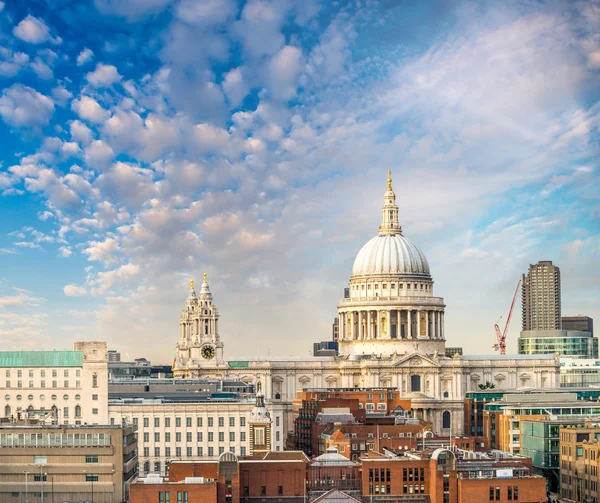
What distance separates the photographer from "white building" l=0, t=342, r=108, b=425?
634ft

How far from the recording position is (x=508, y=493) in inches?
5723

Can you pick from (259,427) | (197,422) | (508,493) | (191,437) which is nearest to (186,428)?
(191,437)

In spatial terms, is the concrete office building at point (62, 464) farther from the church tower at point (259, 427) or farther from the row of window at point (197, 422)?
the row of window at point (197, 422)

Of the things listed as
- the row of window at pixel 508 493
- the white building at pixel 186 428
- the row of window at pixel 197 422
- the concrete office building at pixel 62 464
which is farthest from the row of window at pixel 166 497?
the row of window at pixel 197 422

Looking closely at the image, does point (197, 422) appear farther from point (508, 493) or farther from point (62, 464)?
point (508, 493)

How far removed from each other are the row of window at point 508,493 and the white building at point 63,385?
6333 centimetres

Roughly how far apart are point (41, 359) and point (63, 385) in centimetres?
488

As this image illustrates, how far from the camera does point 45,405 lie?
194 metres

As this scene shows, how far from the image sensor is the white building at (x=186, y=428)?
7633 inches

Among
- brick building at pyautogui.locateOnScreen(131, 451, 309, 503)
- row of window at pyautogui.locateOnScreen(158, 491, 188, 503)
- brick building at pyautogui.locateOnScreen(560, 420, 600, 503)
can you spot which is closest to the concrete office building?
brick building at pyautogui.locateOnScreen(131, 451, 309, 503)

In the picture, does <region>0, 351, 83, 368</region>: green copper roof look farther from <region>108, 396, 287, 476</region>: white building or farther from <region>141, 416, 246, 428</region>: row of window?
<region>141, 416, 246, 428</region>: row of window

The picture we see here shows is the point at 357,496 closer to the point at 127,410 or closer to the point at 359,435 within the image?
the point at 359,435

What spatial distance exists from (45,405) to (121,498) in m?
46.1

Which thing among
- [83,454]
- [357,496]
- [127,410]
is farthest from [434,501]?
[127,410]
